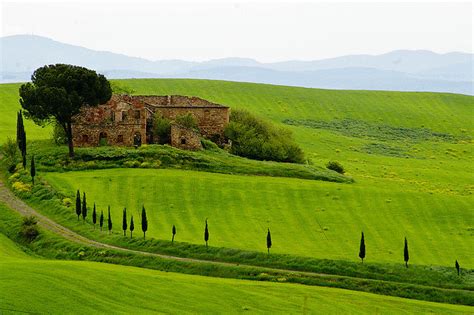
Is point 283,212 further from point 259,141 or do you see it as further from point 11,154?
point 11,154

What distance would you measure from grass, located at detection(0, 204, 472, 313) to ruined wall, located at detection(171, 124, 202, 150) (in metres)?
40.1

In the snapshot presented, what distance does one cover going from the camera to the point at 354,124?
16212 centimetres

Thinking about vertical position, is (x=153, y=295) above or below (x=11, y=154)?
below

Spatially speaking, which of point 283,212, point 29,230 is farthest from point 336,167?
point 29,230

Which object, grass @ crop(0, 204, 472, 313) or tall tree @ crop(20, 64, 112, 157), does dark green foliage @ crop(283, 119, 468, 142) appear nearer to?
tall tree @ crop(20, 64, 112, 157)

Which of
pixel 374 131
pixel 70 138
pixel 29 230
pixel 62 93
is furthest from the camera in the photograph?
pixel 374 131

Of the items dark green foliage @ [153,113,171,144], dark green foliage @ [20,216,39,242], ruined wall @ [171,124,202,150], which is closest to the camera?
dark green foliage @ [20,216,39,242]

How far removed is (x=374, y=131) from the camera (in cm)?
15812

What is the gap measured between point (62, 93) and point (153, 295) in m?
43.2

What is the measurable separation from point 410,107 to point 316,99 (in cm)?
2051

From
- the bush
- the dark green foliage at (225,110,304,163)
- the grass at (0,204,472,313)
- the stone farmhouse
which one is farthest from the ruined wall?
the grass at (0,204,472,313)

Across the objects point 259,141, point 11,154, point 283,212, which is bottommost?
point 283,212

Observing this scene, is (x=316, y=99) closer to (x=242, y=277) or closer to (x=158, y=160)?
(x=158, y=160)

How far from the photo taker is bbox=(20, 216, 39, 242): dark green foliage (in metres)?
62.9
